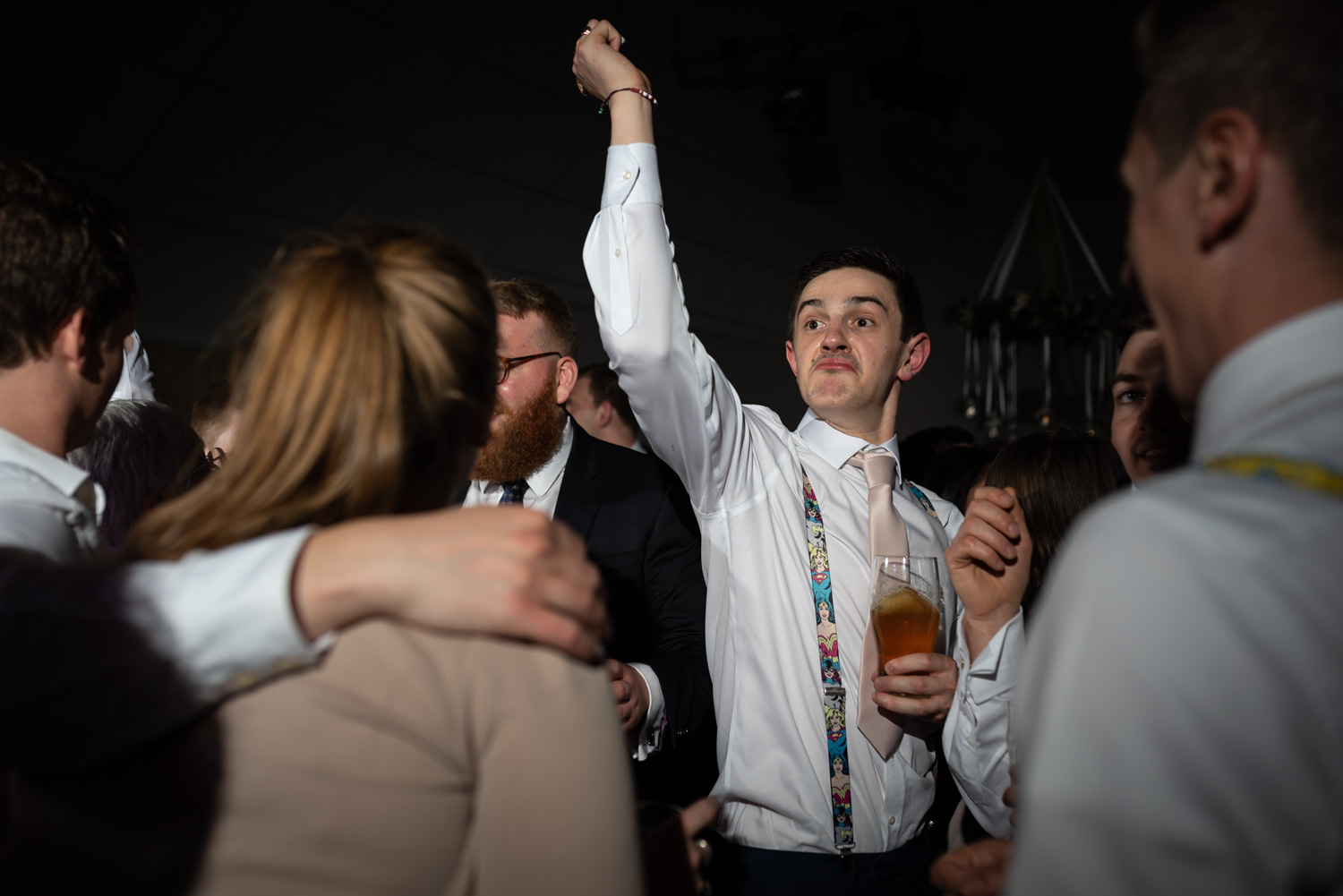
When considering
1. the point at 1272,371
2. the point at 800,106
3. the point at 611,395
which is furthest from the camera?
the point at 800,106

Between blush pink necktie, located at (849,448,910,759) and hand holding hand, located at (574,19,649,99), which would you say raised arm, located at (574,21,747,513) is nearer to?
hand holding hand, located at (574,19,649,99)

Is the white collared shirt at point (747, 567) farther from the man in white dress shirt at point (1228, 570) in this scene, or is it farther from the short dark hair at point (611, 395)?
the short dark hair at point (611, 395)

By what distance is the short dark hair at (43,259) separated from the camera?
110cm

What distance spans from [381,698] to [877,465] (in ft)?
4.59

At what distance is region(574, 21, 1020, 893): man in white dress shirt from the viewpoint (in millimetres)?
1651

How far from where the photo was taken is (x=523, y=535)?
0.78 meters

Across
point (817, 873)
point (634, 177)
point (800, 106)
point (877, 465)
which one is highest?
point (800, 106)

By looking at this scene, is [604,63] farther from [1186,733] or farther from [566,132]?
[566,132]

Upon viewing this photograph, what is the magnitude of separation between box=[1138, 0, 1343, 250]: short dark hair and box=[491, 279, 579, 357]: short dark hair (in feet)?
5.92

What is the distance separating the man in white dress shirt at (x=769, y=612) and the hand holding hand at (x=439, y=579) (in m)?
0.87

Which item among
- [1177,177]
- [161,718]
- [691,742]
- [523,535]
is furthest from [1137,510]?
[691,742]

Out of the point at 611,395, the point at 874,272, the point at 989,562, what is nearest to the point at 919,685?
the point at 989,562

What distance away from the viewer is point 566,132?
6859mm

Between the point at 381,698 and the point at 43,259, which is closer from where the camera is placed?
the point at 381,698
